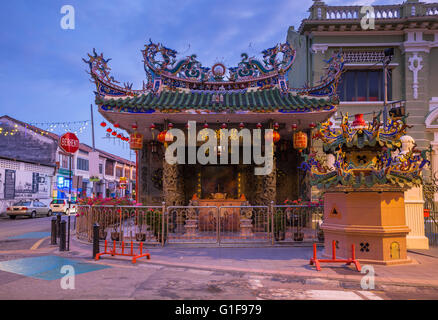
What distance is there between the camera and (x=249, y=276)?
24.4ft

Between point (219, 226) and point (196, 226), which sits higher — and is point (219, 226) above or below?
above

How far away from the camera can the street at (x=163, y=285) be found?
19.4 ft

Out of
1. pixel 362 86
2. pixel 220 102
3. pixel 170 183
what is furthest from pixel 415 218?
pixel 362 86

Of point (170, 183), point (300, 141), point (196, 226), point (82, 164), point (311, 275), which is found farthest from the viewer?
point (82, 164)

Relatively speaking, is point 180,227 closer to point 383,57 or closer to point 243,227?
point 243,227

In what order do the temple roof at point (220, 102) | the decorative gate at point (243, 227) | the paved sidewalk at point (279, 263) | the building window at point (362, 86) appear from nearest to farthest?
the paved sidewalk at point (279, 263), the decorative gate at point (243, 227), the temple roof at point (220, 102), the building window at point (362, 86)

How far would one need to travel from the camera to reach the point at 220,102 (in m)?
14.0

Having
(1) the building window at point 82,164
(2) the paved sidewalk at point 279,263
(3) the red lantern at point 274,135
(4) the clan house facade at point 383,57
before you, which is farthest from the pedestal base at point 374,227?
(1) the building window at point 82,164

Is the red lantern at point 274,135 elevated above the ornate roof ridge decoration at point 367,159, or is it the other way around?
the red lantern at point 274,135

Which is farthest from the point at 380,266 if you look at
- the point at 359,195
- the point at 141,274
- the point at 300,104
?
the point at 300,104

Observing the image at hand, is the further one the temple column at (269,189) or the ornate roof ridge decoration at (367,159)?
→ the temple column at (269,189)

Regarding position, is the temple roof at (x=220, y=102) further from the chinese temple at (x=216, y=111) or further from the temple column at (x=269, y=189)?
the temple column at (x=269, y=189)

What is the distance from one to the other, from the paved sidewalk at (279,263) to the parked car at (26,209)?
64.6 feet

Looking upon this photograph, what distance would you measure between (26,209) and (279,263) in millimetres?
26059
